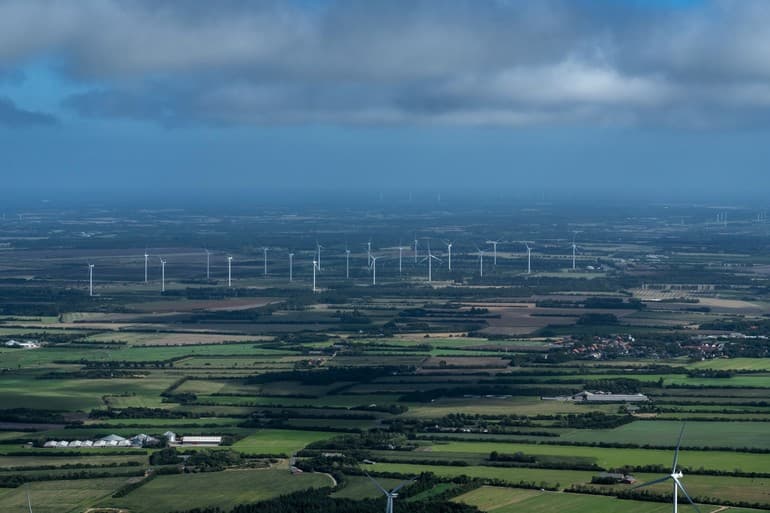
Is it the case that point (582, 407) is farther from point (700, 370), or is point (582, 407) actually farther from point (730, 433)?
point (700, 370)

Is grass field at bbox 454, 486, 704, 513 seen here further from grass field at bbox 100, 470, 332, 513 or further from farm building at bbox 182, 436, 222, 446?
farm building at bbox 182, 436, 222, 446

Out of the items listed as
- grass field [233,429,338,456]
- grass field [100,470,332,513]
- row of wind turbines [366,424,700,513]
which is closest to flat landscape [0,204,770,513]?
grass field [100,470,332,513]

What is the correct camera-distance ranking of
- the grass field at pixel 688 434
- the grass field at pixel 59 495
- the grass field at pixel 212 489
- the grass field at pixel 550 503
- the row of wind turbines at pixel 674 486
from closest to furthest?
1. the row of wind turbines at pixel 674 486
2. the grass field at pixel 550 503
3. the grass field at pixel 59 495
4. the grass field at pixel 212 489
5. the grass field at pixel 688 434

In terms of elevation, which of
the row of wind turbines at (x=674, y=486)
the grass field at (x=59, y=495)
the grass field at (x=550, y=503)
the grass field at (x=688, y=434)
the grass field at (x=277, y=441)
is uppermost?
the row of wind turbines at (x=674, y=486)

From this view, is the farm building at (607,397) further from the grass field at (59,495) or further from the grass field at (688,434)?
the grass field at (59,495)

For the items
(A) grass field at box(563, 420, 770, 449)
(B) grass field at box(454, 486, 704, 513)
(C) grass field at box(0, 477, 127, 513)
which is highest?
(A) grass field at box(563, 420, 770, 449)

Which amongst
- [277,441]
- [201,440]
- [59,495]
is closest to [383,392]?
[277,441]

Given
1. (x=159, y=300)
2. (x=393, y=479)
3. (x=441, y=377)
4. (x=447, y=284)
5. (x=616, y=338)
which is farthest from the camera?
(x=447, y=284)

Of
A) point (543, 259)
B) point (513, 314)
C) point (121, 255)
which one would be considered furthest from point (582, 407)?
point (121, 255)

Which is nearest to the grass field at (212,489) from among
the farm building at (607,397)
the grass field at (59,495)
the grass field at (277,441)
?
the grass field at (59,495)
